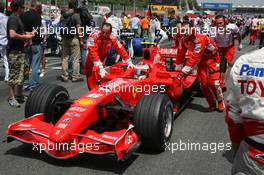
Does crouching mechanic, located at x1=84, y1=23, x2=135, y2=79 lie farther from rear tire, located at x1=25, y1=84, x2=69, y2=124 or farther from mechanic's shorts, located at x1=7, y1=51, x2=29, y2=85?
rear tire, located at x1=25, y1=84, x2=69, y2=124

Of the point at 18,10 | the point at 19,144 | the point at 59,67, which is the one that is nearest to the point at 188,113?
the point at 19,144

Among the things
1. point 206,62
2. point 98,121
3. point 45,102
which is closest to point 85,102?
point 98,121

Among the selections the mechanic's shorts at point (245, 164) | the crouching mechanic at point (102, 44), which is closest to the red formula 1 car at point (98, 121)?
the crouching mechanic at point (102, 44)

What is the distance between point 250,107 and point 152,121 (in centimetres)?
221

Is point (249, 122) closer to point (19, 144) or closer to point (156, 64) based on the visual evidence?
point (19, 144)

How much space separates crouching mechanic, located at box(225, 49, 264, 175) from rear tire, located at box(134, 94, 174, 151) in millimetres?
2060

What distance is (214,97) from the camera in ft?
21.9

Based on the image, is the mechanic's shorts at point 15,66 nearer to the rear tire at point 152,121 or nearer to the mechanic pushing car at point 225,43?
the rear tire at point 152,121

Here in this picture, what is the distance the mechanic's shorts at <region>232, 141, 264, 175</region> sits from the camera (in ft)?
6.70

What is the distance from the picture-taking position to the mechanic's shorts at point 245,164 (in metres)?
2.04

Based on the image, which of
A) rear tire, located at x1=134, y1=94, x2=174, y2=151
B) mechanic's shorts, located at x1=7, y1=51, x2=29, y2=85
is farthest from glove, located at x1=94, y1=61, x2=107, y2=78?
rear tire, located at x1=134, y1=94, x2=174, y2=151

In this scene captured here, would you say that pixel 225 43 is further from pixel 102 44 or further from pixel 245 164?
pixel 245 164

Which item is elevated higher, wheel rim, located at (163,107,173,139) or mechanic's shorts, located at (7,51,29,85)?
mechanic's shorts, located at (7,51,29,85)

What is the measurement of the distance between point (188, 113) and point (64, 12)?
467 centimetres
